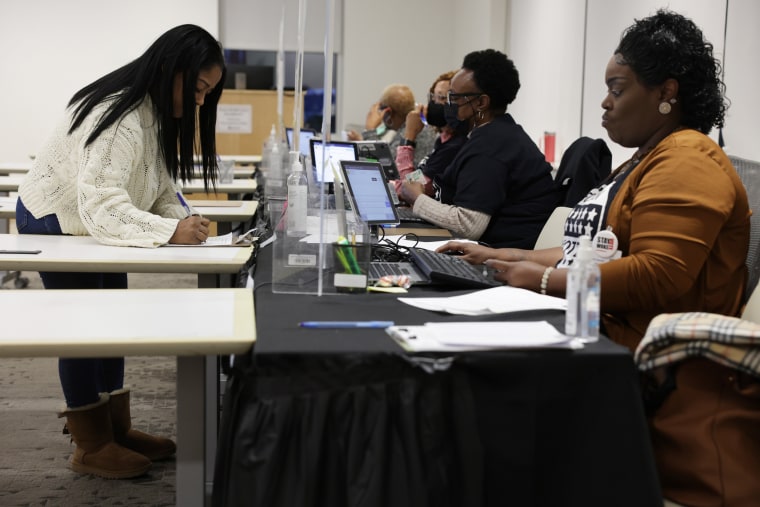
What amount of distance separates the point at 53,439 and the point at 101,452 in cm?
43

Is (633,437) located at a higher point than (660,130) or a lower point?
lower

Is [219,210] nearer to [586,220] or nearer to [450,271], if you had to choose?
[450,271]

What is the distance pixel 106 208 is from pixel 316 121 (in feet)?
23.1

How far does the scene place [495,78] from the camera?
3123 millimetres

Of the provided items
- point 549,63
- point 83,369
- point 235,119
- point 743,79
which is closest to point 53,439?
point 83,369

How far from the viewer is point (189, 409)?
1440 millimetres

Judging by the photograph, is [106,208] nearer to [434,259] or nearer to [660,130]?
[434,259]

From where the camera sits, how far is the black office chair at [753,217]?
5.82 feet

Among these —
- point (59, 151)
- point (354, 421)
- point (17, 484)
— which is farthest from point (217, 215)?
point (354, 421)

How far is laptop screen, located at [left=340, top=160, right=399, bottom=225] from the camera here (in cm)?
226

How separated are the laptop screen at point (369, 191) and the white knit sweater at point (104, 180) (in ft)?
1.72

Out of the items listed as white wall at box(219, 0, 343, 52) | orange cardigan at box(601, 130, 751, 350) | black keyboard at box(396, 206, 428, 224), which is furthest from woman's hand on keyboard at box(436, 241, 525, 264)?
white wall at box(219, 0, 343, 52)

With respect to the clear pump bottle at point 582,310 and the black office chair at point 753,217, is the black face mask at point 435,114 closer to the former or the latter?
the black office chair at point 753,217

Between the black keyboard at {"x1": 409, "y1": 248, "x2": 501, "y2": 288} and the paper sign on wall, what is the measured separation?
5.90 meters
